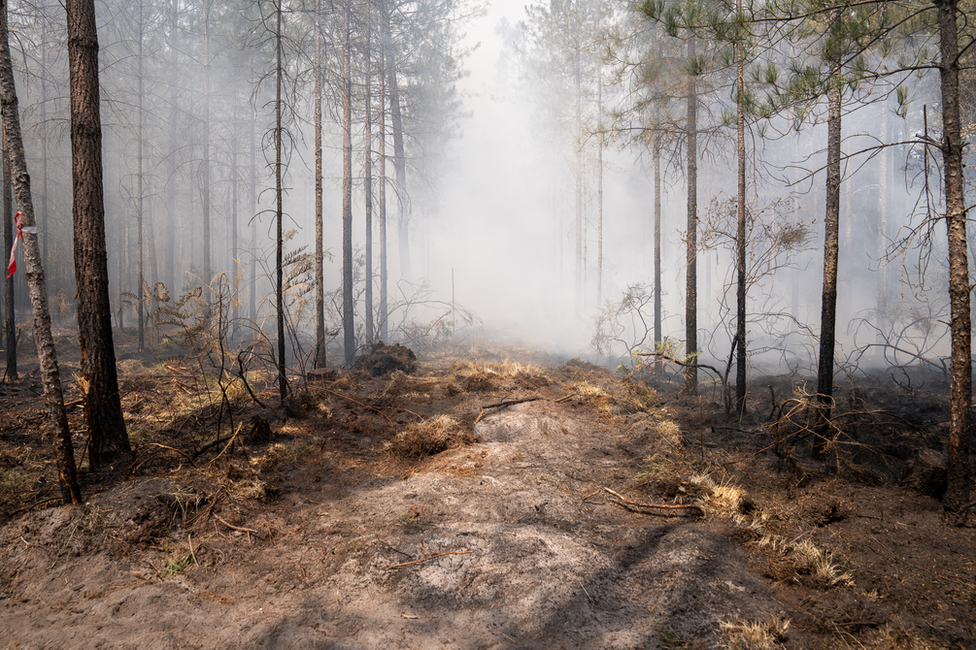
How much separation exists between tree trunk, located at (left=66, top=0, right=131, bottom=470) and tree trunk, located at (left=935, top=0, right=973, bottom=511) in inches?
319

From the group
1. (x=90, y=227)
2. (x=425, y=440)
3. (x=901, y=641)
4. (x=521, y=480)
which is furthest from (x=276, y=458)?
(x=901, y=641)

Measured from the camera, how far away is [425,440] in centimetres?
624

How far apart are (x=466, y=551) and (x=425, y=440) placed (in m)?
2.52

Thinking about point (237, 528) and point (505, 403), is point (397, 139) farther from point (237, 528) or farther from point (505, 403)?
point (237, 528)

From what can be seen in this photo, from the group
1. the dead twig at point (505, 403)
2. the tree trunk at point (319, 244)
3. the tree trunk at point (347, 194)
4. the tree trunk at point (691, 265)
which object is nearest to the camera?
the dead twig at point (505, 403)

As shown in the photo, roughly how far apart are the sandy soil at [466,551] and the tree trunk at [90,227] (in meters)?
0.55

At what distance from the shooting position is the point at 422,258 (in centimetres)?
4944

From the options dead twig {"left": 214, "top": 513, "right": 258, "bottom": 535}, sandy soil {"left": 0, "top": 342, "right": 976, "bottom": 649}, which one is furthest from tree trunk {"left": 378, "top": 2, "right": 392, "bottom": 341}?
dead twig {"left": 214, "top": 513, "right": 258, "bottom": 535}

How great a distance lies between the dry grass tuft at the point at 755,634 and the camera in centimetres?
274

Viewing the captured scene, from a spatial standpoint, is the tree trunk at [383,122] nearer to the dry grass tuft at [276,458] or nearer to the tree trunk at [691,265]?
the tree trunk at [691,265]

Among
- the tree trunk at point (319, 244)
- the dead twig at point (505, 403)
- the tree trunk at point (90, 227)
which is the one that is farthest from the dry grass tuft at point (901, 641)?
the tree trunk at point (319, 244)

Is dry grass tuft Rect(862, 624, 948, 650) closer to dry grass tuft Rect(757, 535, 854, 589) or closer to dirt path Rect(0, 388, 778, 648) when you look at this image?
dry grass tuft Rect(757, 535, 854, 589)

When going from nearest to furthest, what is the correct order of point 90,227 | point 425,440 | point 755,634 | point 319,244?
point 755,634, point 90,227, point 425,440, point 319,244

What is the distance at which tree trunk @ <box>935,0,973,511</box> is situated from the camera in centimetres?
410
